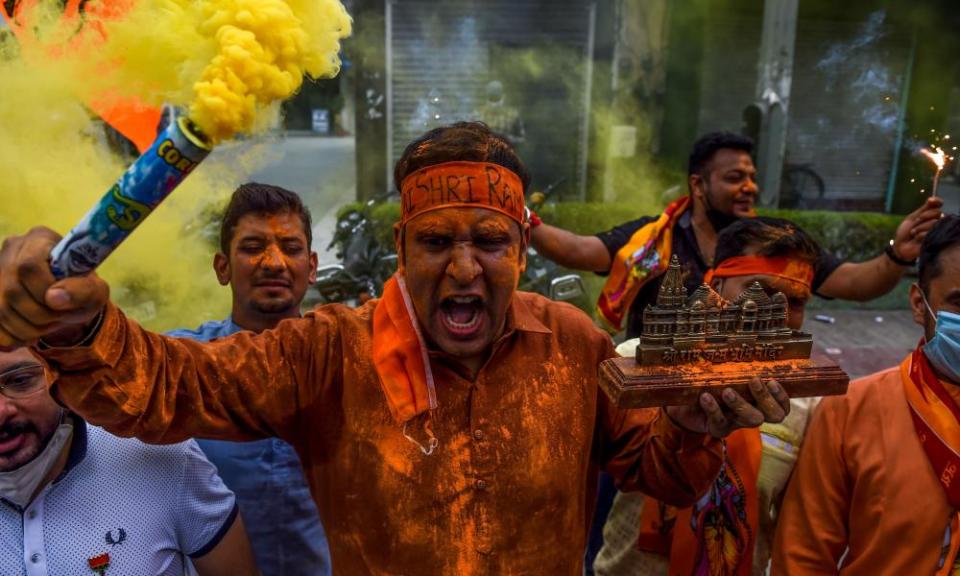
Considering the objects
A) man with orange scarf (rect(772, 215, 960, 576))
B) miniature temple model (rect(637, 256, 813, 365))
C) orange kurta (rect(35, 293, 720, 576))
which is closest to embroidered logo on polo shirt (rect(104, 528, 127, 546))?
orange kurta (rect(35, 293, 720, 576))

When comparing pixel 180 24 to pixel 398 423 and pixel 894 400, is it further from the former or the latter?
pixel 894 400

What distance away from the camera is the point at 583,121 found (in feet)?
37.8

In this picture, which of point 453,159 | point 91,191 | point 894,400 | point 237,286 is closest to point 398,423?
point 453,159

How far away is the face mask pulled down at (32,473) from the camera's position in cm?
194

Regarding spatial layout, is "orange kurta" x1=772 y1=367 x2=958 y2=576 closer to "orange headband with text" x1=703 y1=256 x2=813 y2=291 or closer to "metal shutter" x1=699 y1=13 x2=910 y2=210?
"orange headband with text" x1=703 y1=256 x2=813 y2=291

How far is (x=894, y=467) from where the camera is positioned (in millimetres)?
2227

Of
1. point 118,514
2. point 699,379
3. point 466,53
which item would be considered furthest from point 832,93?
point 118,514

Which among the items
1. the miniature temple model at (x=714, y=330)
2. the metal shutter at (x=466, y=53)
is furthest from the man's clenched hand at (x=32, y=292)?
the metal shutter at (x=466, y=53)

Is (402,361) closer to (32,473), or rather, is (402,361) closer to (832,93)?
(32,473)

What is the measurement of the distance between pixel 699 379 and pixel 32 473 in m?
1.81

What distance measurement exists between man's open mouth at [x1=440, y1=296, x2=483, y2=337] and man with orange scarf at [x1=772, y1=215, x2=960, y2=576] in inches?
49.9

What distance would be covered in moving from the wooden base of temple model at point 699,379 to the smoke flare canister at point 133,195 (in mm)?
1154

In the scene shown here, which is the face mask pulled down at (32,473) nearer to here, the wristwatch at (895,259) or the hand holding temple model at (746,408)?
the hand holding temple model at (746,408)

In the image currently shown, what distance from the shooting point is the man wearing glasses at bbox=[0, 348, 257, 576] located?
77.2 inches
